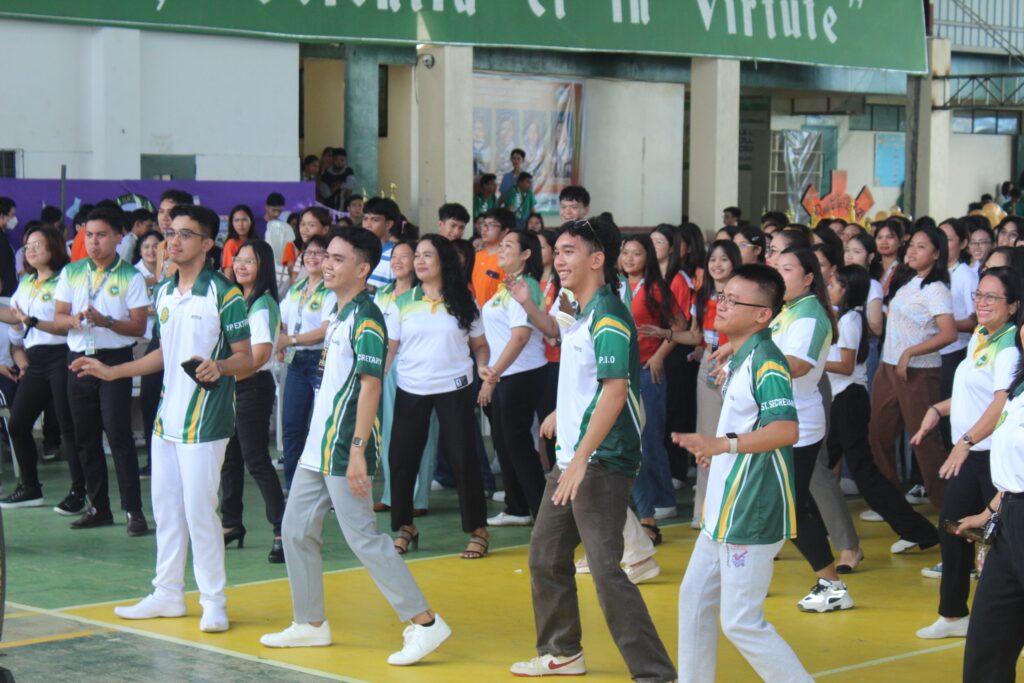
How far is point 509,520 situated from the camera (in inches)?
392

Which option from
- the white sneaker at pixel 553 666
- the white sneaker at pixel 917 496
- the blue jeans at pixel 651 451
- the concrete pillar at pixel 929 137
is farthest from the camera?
the concrete pillar at pixel 929 137

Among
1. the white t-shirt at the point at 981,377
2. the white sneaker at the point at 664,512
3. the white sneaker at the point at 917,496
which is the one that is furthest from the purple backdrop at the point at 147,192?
the white t-shirt at the point at 981,377

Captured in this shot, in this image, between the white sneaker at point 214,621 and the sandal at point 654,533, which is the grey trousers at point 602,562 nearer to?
the white sneaker at point 214,621

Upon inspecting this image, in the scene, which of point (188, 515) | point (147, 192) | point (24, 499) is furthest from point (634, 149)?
point (188, 515)

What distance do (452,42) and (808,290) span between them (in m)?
11.2

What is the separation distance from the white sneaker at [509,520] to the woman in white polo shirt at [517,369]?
0.71ft

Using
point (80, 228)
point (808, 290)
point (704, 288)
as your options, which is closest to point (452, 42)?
point (80, 228)

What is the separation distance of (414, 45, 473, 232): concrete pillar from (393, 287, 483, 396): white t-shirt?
10.3m

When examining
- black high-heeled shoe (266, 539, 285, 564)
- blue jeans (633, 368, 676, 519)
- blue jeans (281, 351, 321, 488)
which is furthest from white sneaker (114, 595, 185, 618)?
blue jeans (633, 368, 676, 519)

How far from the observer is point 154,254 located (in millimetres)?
12398

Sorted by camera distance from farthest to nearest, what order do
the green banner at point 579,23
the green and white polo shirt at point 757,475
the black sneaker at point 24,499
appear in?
the green banner at point 579,23 < the black sneaker at point 24,499 < the green and white polo shirt at point 757,475

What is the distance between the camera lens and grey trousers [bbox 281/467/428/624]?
21.8 feet

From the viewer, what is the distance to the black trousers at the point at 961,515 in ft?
22.8

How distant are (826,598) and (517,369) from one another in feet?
8.31
